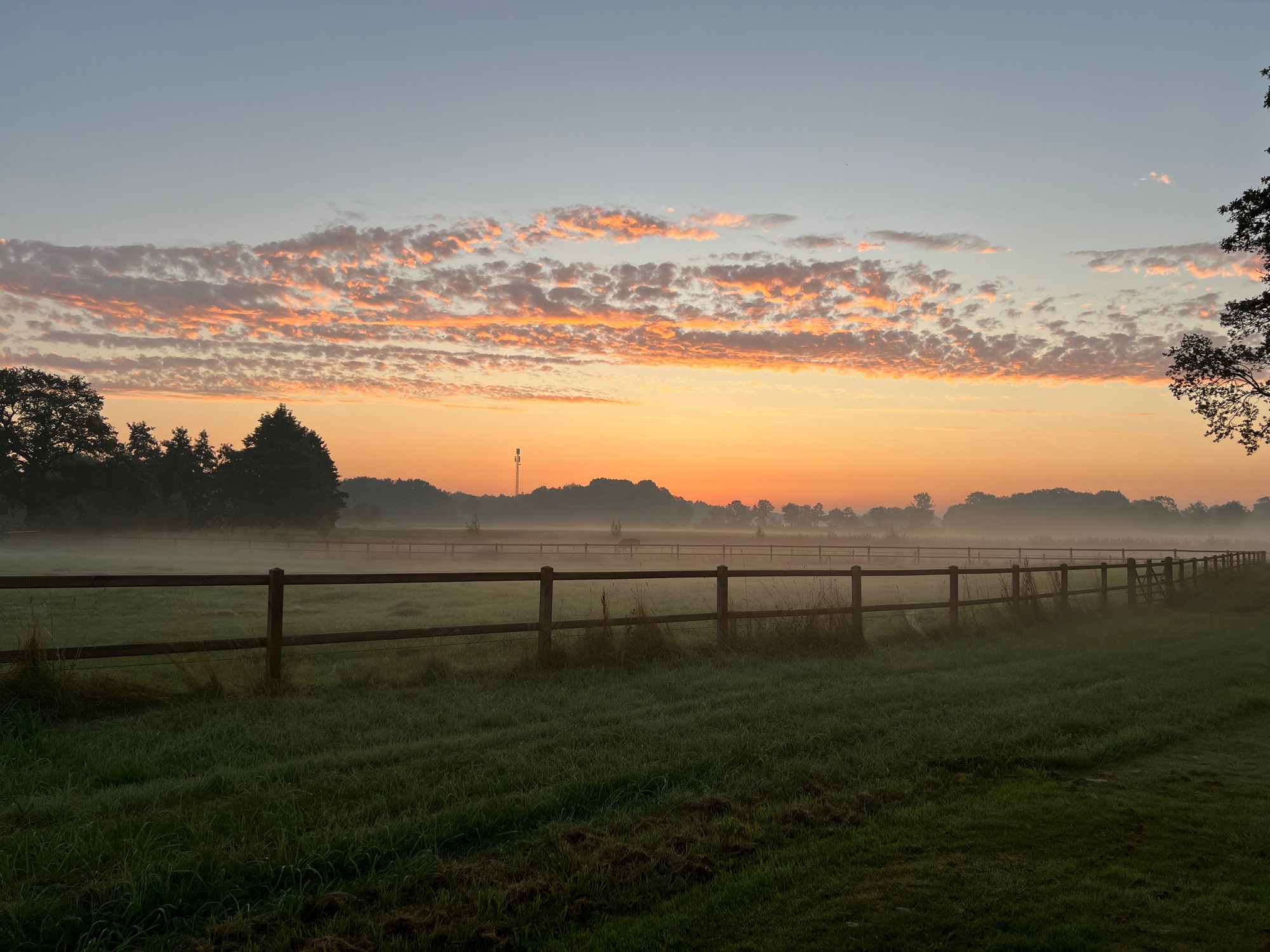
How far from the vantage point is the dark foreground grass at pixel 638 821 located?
3.79 m

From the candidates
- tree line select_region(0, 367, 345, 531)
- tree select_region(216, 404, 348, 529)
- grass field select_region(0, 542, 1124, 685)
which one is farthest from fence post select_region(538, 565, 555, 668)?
tree select_region(216, 404, 348, 529)

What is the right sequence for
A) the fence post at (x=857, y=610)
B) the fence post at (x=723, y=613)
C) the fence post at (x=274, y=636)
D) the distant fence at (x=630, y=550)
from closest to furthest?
the fence post at (x=274, y=636)
the fence post at (x=723, y=613)
the fence post at (x=857, y=610)
the distant fence at (x=630, y=550)

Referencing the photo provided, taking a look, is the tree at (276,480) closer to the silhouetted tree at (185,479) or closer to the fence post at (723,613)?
the silhouetted tree at (185,479)

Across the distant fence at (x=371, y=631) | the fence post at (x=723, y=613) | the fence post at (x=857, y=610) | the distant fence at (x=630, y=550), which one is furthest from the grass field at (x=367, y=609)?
the distant fence at (x=630, y=550)

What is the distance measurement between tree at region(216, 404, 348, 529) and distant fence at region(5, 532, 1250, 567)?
1496cm

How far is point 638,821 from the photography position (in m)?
→ 5.09

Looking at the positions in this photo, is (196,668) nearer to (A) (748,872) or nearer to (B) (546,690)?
(B) (546,690)

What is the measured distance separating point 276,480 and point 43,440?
20.4 m

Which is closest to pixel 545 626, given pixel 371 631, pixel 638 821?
pixel 371 631

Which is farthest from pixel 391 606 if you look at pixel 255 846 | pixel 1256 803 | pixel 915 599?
pixel 1256 803

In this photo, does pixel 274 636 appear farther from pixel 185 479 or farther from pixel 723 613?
pixel 185 479

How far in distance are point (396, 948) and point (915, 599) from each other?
23.8m

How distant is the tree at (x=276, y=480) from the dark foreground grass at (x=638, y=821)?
7769cm

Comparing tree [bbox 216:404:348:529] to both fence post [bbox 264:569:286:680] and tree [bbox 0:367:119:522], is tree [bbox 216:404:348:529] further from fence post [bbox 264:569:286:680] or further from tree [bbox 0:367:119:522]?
fence post [bbox 264:569:286:680]
